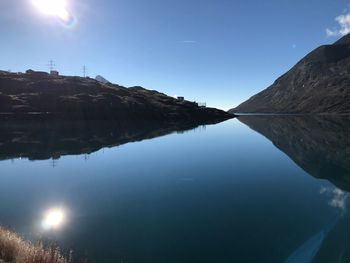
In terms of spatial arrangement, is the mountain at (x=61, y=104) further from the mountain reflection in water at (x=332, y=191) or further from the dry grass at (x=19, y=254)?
the dry grass at (x=19, y=254)

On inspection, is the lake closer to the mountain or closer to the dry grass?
the dry grass

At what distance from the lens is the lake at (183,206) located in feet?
63.2

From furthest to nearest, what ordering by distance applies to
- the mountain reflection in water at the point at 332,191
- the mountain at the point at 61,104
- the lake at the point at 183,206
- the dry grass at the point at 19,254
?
1. the mountain at the point at 61,104
2. the lake at the point at 183,206
3. the mountain reflection in water at the point at 332,191
4. the dry grass at the point at 19,254

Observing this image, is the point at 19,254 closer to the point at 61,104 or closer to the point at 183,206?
the point at 183,206

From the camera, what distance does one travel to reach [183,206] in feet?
91.8

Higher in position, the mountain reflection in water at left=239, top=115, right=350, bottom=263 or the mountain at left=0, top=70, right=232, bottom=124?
the mountain at left=0, top=70, right=232, bottom=124

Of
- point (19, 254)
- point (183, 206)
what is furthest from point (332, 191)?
point (19, 254)

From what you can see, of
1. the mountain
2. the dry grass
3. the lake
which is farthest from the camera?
the mountain

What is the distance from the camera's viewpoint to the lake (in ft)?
63.2

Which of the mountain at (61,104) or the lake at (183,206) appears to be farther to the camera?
the mountain at (61,104)

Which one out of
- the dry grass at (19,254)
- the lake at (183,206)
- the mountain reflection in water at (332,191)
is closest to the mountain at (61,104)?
the lake at (183,206)

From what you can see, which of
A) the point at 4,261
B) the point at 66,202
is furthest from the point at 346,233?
the point at 66,202

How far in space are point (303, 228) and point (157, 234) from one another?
34.4ft

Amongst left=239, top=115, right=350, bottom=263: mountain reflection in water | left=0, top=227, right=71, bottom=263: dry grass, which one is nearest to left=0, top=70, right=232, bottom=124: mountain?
left=239, top=115, right=350, bottom=263: mountain reflection in water
